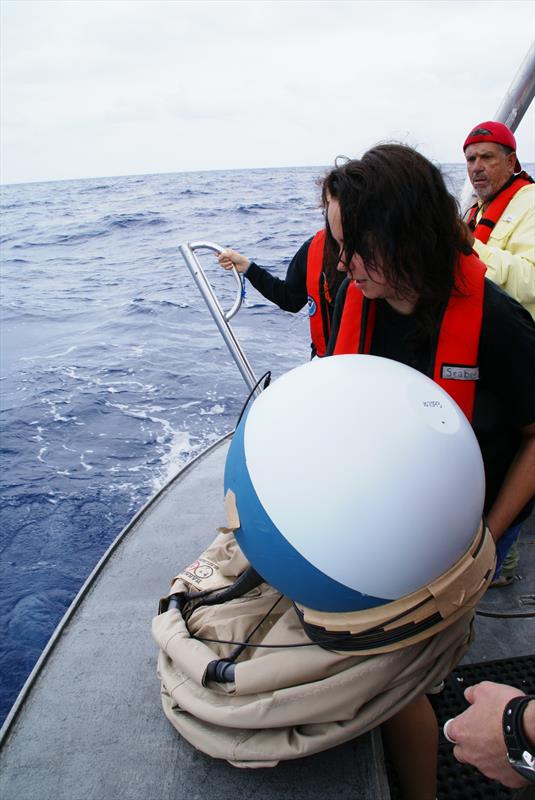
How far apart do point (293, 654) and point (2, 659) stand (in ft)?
8.44

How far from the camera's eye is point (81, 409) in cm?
627

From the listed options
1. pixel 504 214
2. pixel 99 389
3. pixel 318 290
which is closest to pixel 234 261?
pixel 318 290

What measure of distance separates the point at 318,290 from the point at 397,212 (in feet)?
3.66

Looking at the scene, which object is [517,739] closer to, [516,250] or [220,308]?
[516,250]

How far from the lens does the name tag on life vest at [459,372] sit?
4.25 ft

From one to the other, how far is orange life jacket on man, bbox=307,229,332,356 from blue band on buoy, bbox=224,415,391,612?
125 cm

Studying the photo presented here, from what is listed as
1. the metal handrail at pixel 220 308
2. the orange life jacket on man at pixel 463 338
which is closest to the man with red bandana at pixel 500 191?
the orange life jacket on man at pixel 463 338

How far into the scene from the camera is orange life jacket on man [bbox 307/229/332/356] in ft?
7.36

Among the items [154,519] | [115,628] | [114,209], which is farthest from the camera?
[114,209]

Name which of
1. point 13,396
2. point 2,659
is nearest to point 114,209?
point 13,396

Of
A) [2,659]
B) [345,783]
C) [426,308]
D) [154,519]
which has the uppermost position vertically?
[426,308]

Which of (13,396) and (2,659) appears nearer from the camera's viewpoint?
(2,659)

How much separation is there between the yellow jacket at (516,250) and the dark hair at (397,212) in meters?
0.81

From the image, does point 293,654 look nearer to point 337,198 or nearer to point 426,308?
point 426,308
